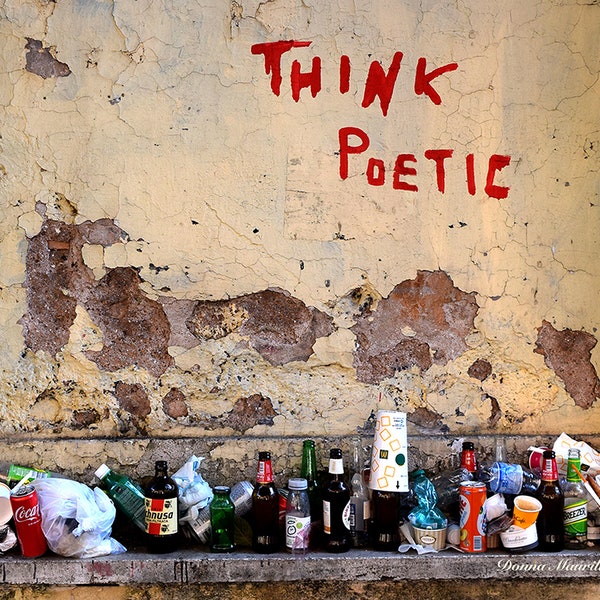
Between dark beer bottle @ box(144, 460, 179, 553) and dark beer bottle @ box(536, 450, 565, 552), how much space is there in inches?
51.2

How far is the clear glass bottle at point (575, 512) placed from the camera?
8.23 ft

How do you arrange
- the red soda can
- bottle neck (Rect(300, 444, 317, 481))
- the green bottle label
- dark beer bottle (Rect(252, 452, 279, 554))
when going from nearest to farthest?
the red soda can → dark beer bottle (Rect(252, 452, 279, 554)) → the green bottle label → bottle neck (Rect(300, 444, 317, 481))

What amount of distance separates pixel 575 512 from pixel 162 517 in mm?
1461

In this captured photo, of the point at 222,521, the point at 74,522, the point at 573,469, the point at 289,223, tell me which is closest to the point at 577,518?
the point at 573,469

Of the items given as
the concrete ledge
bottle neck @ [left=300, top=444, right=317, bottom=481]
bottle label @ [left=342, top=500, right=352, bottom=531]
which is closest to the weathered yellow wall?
bottle neck @ [left=300, top=444, right=317, bottom=481]

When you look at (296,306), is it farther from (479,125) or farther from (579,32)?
(579,32)

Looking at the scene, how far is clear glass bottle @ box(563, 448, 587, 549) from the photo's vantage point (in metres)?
2.51

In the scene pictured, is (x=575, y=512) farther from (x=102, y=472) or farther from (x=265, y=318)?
(x=102, y=472)

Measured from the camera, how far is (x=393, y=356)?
2.84 metres

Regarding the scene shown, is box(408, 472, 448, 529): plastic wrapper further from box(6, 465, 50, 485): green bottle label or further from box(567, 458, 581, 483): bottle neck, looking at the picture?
box(6, 465, 50, 485): green bottle label

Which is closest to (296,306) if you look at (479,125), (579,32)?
(479,125)

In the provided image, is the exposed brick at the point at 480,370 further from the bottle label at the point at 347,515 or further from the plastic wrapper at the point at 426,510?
the bottle label at the point at 347,515

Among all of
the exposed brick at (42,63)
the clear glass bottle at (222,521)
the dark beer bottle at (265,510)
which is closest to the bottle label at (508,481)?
the dark beer bottle at (265,510)

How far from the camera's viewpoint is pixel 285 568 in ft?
7.86
